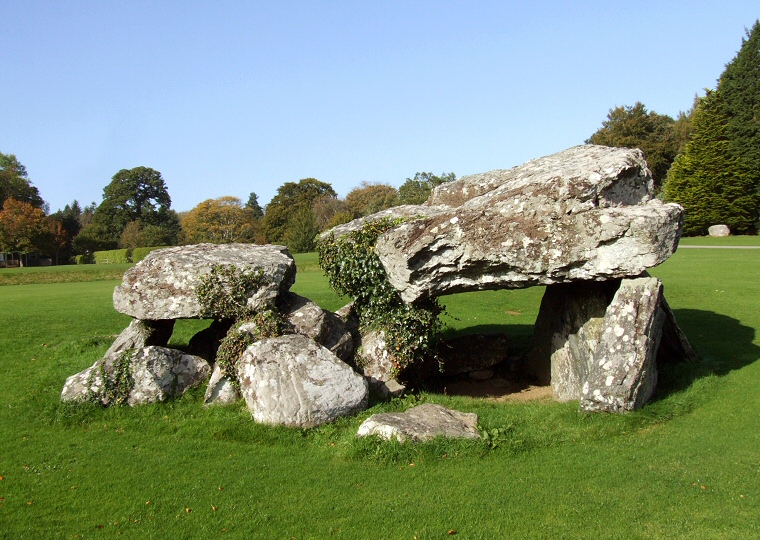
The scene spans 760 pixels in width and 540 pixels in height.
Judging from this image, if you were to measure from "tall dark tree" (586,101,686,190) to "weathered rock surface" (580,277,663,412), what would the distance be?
58342 mm

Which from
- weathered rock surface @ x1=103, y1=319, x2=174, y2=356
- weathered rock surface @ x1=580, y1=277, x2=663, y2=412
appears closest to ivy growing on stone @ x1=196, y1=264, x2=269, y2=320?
weathered rock surface @ x1=103, y1=319, x2=174, y2=356

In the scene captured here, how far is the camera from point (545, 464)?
25.0ft

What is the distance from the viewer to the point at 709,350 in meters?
12.5

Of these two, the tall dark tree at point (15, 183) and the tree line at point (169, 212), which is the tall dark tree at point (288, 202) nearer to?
the tree line at point (169, 212)

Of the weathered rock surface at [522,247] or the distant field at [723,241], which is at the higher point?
the weathered rock surface at [522,247]

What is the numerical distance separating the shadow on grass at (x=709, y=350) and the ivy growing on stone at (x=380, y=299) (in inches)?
158

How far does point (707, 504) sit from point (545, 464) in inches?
70.7

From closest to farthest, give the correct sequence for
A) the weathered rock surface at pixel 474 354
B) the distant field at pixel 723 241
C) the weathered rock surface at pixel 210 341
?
the weathered rock surface at pixel 210 341, the weathered rock surface at pixel 474 354, the distant field at pixel 723 241

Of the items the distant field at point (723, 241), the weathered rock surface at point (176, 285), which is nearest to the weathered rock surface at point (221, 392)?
the weathered rock surface at point (176, 285)

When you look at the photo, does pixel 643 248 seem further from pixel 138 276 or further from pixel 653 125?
pixel 653 125

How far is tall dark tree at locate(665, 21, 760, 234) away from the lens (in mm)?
47312

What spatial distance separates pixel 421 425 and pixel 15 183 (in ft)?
301

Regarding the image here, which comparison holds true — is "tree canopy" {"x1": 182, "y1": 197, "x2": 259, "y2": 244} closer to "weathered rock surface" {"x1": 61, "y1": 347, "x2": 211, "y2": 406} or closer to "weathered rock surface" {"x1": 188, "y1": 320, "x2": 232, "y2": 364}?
"weathered rock surface" {"x1": 188, "y1": 320, "x2": 232, "y2": 364}

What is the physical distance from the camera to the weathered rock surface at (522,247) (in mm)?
8828
